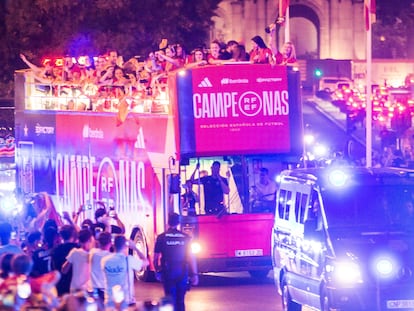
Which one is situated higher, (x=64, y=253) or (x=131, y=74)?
(x=131, y=74)

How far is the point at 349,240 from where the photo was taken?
15344 mm

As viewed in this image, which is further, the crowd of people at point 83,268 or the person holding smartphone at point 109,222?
the person holding smartphone at point 109,222

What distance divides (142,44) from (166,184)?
31533 millimetres

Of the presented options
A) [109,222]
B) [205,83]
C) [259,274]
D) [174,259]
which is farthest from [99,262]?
[259,274]

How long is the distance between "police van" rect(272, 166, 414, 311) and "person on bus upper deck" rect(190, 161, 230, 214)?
3.47 m

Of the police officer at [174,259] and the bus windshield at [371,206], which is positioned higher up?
the bus windshield at [371,206]

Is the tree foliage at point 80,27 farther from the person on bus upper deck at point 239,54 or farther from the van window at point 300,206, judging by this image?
the van window at point 300,206

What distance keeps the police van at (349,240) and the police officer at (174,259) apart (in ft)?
4.83

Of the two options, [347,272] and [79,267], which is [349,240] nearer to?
[347,272]

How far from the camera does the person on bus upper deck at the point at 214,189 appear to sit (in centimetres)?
2089

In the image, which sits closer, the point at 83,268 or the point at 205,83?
the point at 83,268

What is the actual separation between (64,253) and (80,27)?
37.5 meters

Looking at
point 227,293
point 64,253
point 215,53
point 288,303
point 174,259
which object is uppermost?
point 215,53

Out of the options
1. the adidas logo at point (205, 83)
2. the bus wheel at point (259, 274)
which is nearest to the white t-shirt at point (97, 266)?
the adidas logo at point (205, 83)
